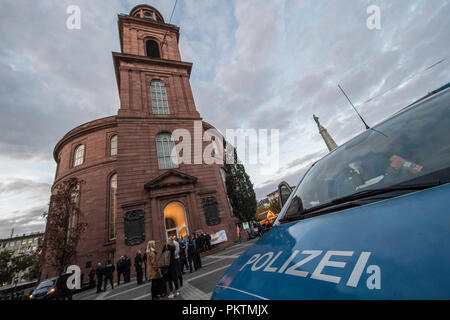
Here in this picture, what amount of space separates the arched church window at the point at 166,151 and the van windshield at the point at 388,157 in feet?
49.3

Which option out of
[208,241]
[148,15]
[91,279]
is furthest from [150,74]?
[91,279]

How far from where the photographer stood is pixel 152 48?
2205 cm

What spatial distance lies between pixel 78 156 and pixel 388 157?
26334 millimetres

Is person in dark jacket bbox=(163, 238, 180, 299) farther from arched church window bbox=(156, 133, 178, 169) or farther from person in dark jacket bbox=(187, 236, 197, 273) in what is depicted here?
arched church window bbox=(156, 133, 178, 169)

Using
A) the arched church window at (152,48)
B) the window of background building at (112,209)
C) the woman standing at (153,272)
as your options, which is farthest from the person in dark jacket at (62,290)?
the arched church window at (152,48)

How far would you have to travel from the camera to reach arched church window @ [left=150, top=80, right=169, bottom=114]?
18.0 m

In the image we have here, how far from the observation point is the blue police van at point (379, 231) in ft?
1.88

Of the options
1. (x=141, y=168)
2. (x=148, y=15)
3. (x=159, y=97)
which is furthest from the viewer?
(x=148, y=15)

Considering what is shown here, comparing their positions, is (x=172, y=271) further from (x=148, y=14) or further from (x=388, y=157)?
(x=148, y=14)

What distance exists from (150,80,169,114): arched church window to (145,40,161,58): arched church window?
4.68 metres

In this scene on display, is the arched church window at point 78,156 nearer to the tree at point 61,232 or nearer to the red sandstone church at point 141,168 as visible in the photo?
the red sandstone church at point 141,168

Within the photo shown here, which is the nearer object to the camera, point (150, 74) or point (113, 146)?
Answer: point (150, 74)
